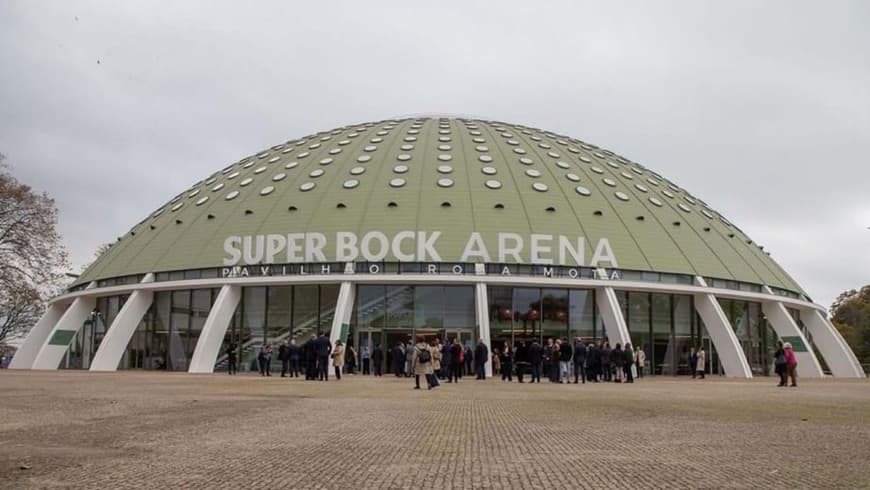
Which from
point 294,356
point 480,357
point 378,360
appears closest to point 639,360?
point 480,357

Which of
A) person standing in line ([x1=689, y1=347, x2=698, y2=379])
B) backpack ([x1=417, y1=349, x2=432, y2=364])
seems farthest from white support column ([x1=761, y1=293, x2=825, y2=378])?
backpack ([x1=417, y1=349, x2=432, y2=364])

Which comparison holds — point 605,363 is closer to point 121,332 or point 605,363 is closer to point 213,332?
point 213,332

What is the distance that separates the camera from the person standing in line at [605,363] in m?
32.5

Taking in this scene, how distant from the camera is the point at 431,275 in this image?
122 feet

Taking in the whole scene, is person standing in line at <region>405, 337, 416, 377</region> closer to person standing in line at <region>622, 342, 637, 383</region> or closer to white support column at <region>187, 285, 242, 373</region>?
person standing in line at <region>622, 342, 637, 383</region>

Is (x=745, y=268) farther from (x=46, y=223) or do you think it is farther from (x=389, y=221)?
(x=46, y=223)

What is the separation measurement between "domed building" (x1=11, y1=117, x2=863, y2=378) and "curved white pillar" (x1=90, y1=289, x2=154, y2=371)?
74 millimetres

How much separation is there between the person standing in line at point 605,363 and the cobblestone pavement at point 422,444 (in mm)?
15690

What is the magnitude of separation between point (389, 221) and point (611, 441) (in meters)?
30.4

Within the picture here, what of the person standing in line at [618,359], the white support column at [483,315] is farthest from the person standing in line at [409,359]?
the person standing in line at [618,359]

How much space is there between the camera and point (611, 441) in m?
9.91

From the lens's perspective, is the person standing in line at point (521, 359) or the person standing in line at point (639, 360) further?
the person standing in line at point (639, 360)

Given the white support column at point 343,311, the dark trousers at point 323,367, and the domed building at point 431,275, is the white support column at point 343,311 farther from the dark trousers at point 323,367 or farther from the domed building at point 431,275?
the dark trousers at point 323,367

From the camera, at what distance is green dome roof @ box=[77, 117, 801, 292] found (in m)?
39.9
